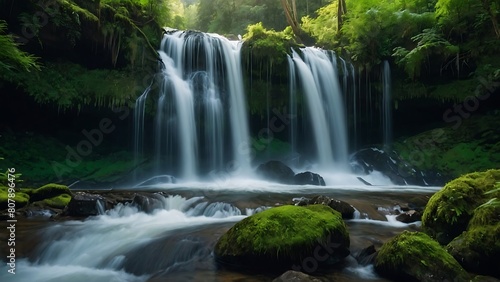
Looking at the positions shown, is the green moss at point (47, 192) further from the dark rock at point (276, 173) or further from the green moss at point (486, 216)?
the green moss at point (486, 216)

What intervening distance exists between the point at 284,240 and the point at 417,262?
4.91 feet

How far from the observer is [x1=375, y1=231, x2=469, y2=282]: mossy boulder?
11.2ft

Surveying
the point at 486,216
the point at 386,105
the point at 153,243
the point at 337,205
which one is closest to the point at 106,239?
the point at 153,243

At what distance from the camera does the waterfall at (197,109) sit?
43.0ft

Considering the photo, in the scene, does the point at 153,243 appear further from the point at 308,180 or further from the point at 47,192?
the point at 308,180

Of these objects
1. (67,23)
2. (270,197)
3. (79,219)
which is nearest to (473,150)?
(270,197)

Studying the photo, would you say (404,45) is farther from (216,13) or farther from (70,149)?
(216,13)

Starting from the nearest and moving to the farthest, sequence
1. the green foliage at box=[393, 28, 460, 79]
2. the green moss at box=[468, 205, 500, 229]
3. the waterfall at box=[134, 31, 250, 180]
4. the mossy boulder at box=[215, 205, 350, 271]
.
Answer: the green moss at box=[468, 205, 500, 229] < the mossy boulder at box=[215, 205, 350, 271] < the waterfall at box=[134, 31, 250, 180] < the green foliage at box=[393, 28, 460, 79]

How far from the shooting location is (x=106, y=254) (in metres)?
4.88

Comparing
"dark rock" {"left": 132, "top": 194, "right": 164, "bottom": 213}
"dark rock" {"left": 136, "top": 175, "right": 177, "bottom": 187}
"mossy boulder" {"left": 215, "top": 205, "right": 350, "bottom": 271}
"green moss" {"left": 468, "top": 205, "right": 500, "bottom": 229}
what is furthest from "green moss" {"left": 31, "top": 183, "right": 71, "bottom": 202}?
"green moss" {"left": 468, "top": 205, "right": 500, "bottom": 229}

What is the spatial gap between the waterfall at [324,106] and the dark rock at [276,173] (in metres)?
2.61

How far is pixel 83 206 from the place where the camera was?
661cm

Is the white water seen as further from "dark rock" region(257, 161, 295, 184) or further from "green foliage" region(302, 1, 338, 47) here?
"green foliage" region(302, 1, 338, 47)

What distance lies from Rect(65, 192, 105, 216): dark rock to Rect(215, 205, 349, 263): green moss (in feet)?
11.7
